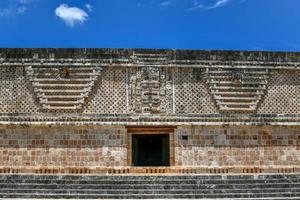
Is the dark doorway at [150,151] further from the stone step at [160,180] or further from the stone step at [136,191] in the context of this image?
the stone step at [136,191]

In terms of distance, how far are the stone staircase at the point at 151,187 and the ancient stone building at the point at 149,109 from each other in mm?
2015

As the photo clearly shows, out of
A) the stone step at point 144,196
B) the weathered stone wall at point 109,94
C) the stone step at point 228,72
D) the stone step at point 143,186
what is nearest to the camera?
the stone step at point 144,196

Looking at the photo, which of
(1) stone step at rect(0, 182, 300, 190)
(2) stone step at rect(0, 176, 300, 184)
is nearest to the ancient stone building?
(2) stone step at rect(0, 176, 300, 184)

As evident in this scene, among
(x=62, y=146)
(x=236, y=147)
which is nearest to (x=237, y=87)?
(x=236, y=147)

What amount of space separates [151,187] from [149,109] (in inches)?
116

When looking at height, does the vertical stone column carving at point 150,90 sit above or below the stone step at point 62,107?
above

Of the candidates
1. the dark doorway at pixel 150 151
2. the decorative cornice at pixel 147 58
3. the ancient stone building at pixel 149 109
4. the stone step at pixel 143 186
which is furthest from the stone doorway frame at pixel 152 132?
the stone step at pixel 143 186

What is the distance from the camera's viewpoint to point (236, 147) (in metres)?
11.1

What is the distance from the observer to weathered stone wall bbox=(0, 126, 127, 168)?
35.4 feet

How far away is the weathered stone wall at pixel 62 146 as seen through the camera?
424 inches

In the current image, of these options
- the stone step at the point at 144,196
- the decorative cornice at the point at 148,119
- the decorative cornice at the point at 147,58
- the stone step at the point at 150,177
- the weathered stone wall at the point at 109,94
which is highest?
the decorative cornice at the point at 147,58

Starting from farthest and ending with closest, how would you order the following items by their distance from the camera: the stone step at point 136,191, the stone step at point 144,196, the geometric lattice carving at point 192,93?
the geometric lattice carving at point 192,93, the stone step at point 136,191, the stone step at point 144,196

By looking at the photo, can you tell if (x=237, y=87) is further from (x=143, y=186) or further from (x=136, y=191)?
(x=136, y=191)

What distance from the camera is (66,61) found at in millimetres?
11125
